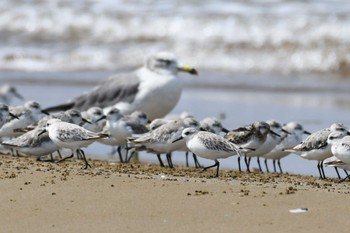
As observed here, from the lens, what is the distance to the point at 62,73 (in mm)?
25609

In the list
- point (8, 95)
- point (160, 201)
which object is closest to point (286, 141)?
point (160, 201)

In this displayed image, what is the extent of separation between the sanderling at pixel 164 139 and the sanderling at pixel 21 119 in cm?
183

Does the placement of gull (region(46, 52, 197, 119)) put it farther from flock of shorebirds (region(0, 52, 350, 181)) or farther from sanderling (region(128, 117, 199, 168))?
sanderling (region(128, 117, 199, 168))

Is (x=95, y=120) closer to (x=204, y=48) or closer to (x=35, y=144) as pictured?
(x=35, y=144)

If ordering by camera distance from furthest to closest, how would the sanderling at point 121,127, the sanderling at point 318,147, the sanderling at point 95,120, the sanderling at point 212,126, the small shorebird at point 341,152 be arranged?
the sanderling at point 95,120, the sanderling at point 121,127, the sanderling at point 212,126, the sanderling at point 318,147, the small shorebird at point 341,152

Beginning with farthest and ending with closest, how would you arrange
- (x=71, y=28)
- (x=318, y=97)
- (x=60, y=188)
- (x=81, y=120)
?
(x=71, y=28)
(x=318, y=97)
(x=81, y=120)
(x=60, y=188)

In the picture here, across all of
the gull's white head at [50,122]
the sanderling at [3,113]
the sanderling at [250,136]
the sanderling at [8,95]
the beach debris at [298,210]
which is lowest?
the beach debris at [298,210]

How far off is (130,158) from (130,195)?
3.80m

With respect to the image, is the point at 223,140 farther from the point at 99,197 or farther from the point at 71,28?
the point at 71,28

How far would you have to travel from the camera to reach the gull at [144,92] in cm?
1510

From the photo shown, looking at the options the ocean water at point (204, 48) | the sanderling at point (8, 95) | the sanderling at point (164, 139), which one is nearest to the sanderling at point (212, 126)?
the sanderling at point (164, 139)

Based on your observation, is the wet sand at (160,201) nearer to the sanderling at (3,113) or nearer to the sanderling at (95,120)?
the sanderling at (3,113)

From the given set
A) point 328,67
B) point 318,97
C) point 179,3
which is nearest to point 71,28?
point 179,3

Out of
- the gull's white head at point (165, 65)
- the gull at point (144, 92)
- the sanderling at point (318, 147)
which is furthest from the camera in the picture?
the gull's white head at point (165, 65)
